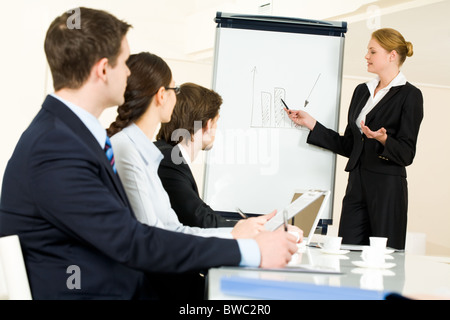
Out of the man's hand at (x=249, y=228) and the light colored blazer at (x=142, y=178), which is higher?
the light colored blazer at (x=142, y=178)

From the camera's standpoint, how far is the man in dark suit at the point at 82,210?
109cm

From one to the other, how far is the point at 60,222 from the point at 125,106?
725mm

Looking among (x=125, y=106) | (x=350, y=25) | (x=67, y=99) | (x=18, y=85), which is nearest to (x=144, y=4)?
(x=18, y=85)

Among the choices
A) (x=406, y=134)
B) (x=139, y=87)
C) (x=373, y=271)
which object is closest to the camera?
(x=373, y=271)

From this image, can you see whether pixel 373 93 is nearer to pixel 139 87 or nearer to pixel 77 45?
pixel 139 87

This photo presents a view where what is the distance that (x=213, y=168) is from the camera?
10.1 feet

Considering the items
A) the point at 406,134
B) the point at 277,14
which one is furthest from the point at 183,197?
the point at 277,14

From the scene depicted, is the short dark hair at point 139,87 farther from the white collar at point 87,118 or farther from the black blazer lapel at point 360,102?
the black blazer lapel at point 360,102

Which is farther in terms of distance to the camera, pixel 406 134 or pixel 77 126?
pixel 406 134

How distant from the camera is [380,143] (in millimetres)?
2957

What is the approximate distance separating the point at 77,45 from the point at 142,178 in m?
0.49

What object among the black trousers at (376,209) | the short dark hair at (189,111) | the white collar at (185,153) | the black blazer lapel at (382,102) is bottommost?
the black trousers at (376,209)

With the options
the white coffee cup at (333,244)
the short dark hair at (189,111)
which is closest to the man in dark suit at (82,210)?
the white coffee cup at (333,244)
